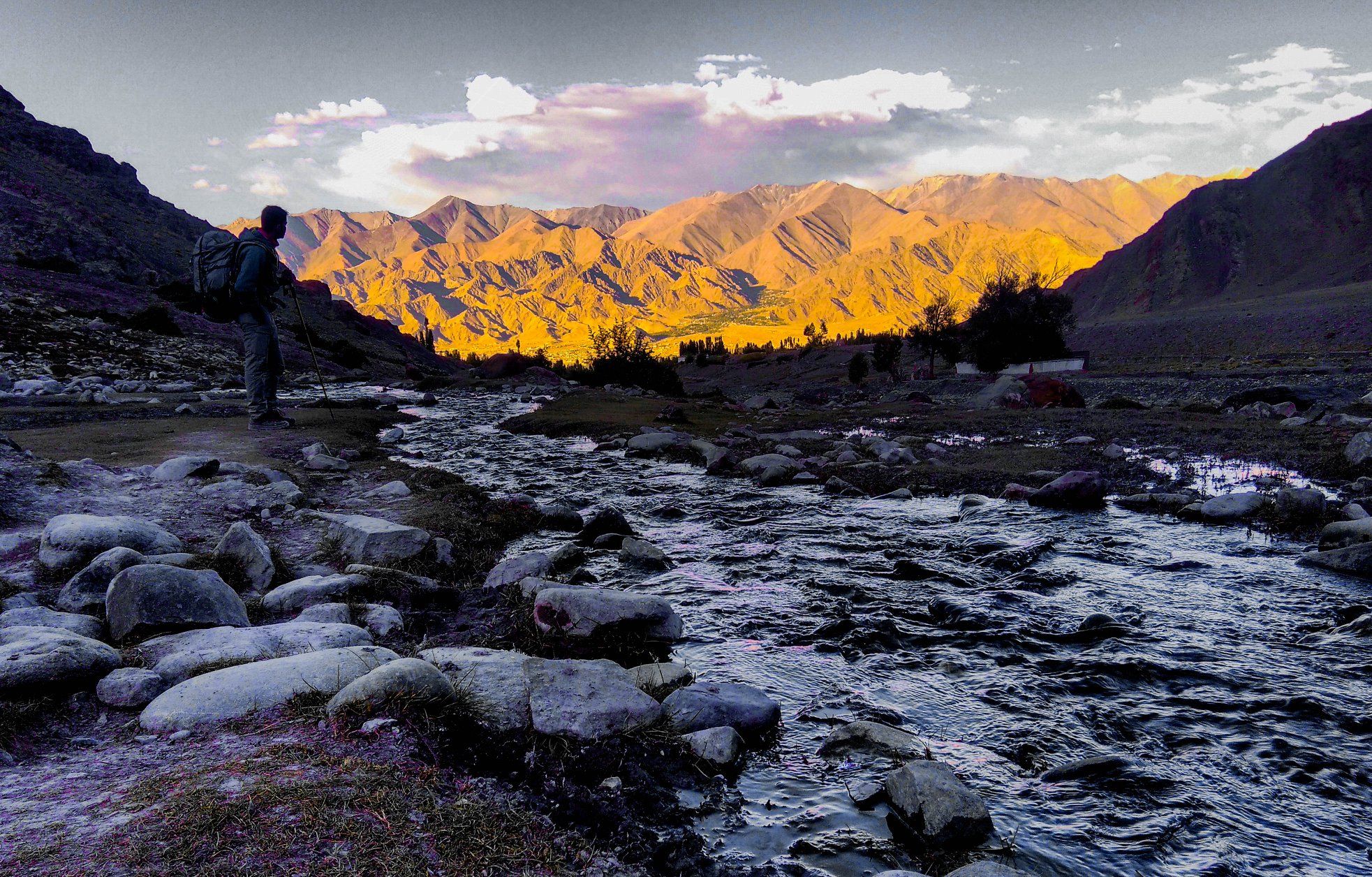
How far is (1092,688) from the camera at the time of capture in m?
5.85

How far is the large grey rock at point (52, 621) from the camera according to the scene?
5.30 meters

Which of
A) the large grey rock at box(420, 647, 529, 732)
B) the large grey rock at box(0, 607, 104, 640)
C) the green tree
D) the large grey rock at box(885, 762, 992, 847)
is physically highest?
the green tree

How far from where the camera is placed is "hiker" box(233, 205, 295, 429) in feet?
52.5

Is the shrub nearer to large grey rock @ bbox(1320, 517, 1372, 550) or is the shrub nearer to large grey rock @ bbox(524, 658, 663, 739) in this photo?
large grey rock @ bbox(1320, 517, 1372, 550)

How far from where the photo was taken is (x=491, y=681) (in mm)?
5066

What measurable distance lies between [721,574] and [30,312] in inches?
1507

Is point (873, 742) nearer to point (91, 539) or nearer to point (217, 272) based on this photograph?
point (91, 539)

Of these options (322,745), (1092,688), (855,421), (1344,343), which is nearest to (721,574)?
(1092,688)

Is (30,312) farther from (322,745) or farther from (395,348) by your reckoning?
(395,348)

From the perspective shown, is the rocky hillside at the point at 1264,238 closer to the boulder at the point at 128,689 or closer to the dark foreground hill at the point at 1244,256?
the dark foreground hill at the point at 1244,256

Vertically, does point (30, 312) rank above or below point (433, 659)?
above

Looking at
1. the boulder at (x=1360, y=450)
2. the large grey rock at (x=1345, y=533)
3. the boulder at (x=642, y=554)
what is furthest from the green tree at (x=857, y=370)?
the boulder at (x=642, y=554)

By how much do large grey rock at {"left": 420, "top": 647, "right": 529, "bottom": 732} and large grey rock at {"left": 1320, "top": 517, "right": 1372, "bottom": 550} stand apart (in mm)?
9740

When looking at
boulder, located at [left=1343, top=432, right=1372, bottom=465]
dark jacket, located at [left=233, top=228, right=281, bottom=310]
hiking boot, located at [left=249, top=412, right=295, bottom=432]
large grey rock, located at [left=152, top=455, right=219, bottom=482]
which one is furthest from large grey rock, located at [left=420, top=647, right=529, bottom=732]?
boulder, located at [left=1343, top=432, right=1372, bottom=465]
